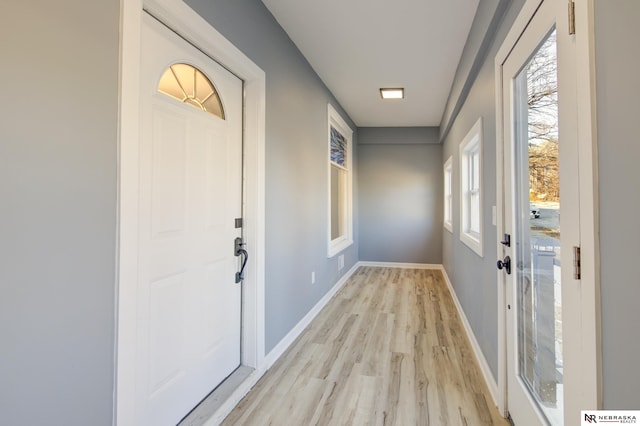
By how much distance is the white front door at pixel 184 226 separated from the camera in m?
1.41

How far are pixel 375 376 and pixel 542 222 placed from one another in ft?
5.15

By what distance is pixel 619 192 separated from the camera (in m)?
0.77

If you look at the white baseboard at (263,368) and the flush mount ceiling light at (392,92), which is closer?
the white baseboard at (263,368)

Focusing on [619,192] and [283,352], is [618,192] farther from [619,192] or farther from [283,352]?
[283,352]

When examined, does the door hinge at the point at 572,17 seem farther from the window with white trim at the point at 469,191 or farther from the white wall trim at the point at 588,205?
the window with white trim at the point at 469,191

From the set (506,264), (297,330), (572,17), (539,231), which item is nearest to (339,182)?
(297,330)

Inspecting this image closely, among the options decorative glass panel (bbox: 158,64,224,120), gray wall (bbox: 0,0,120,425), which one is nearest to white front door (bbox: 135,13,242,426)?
decorative glass panel (bbox: 158,64,224,120)

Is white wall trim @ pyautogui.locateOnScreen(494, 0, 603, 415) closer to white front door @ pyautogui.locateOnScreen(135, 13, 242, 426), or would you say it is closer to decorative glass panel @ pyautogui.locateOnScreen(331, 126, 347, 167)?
white front door @ pyautogui.locateOnScreen(135, 13, 242, 426)

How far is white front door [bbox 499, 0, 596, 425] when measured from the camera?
1.02m

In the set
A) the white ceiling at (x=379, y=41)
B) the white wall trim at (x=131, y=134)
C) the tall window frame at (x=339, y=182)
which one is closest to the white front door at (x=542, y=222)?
the white ceiling at (x=379, y=41)

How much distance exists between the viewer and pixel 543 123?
132cm

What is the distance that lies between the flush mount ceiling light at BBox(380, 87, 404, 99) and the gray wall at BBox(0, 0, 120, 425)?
3425 mm

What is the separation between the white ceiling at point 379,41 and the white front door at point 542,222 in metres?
1.01

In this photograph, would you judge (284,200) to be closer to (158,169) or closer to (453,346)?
(158,169)
